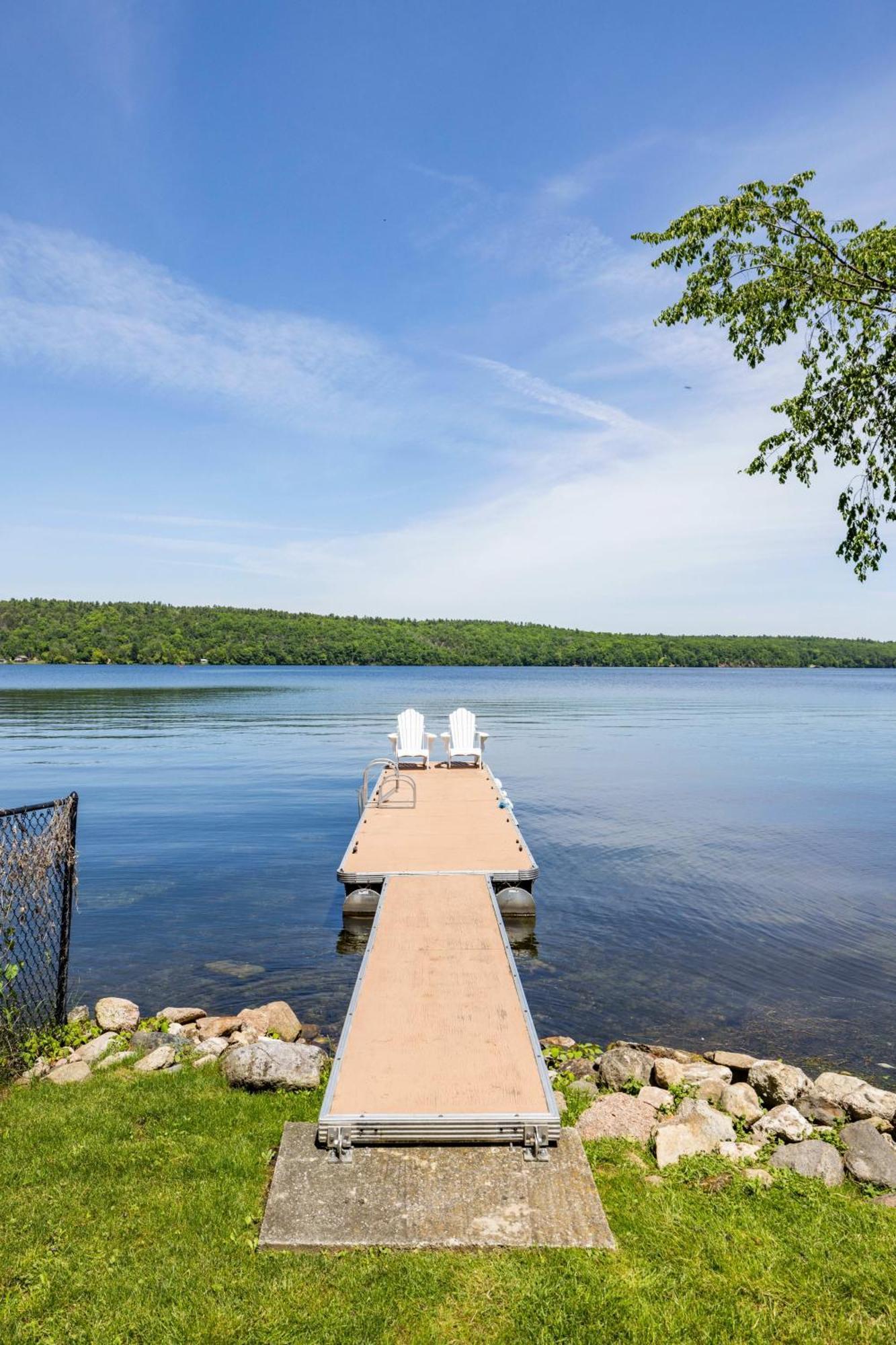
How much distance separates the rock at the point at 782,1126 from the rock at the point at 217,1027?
4.22 m

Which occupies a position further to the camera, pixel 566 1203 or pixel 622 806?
pixel 622 806

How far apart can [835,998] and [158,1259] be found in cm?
722

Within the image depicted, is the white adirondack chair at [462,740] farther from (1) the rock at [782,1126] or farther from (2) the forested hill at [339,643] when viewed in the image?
(2) the forested hill at [339,643]

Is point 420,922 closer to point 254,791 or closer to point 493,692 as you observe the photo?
point 254,791

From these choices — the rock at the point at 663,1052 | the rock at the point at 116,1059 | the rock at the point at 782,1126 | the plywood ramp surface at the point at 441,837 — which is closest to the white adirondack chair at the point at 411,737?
the plywood ramp surface at the point at 441,837

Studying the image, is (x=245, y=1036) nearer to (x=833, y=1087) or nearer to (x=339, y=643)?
(x=833, y=1087)

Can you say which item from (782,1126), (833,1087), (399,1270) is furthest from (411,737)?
(399,1270)

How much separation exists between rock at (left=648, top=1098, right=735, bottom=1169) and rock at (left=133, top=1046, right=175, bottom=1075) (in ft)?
11.7

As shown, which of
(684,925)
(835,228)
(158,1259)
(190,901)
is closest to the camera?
(158,1259)

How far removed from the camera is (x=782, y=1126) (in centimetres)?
525

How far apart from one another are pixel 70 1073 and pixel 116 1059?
367 millimetres

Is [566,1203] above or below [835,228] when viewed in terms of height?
below

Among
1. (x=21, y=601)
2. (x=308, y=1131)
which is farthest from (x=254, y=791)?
(x=21, y=601)

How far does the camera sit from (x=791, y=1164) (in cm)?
471
